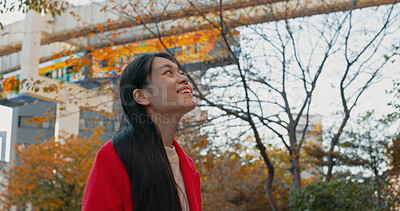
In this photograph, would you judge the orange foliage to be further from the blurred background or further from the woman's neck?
the woman's neck

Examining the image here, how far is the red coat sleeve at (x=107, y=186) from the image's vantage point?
1520 mm

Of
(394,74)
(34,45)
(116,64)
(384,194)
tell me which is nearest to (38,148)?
(34,45)

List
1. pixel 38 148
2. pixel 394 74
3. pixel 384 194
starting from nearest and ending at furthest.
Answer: pixel 394 74
pixel 384 194
pixel 38 148

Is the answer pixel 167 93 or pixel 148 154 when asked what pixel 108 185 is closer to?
pixel 148 154

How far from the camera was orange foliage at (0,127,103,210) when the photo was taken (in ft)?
45.3

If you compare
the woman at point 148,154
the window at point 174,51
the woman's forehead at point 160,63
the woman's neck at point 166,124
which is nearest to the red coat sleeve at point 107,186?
the woman at point 148,154

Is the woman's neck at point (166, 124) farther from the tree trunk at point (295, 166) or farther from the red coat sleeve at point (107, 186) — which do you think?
the tree trunk at point (295, 166)

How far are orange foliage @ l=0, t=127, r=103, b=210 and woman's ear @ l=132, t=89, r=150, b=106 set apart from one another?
39.6ft

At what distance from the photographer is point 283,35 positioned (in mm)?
7395

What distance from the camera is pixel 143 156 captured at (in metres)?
1.64

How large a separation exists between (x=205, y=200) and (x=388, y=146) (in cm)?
509

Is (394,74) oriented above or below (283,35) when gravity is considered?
below

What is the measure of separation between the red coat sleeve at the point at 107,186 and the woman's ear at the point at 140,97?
30cm

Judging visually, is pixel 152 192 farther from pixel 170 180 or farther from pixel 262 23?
pixel 262 23
